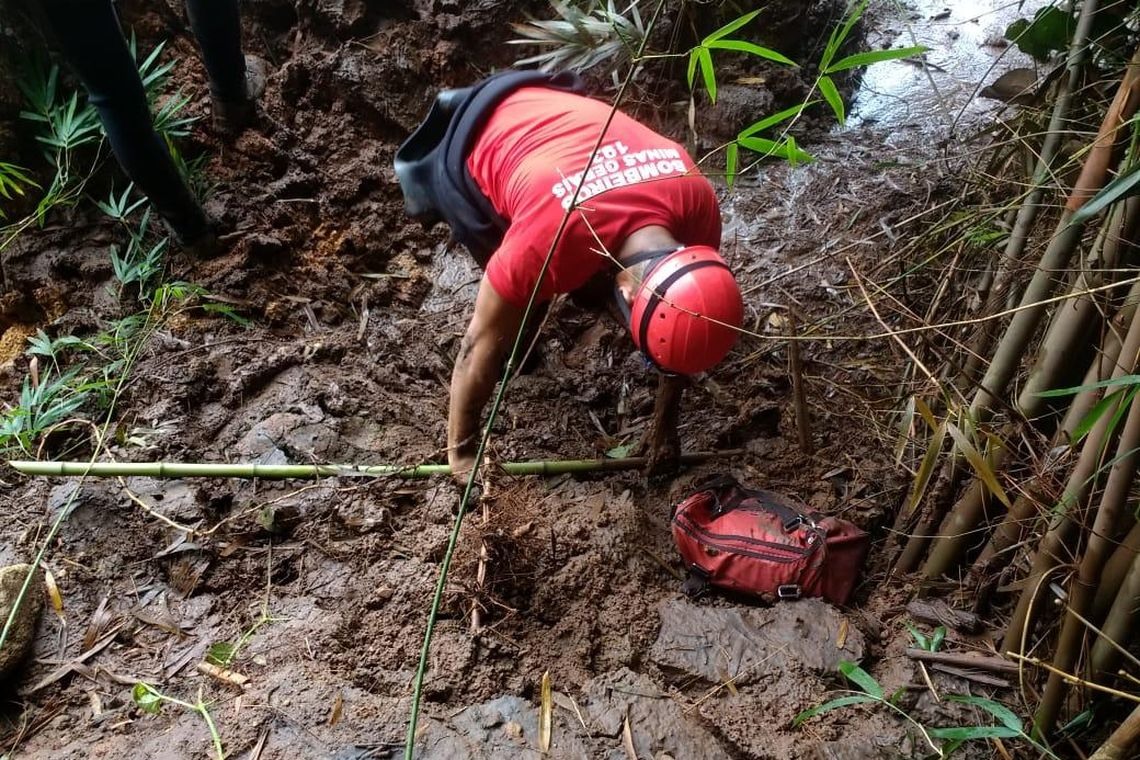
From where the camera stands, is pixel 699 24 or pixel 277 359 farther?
pixel 699 24

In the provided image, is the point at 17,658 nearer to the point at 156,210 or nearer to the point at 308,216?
the point at 156,210

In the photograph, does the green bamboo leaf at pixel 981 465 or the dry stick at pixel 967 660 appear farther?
the dry stick at pixel 967 660

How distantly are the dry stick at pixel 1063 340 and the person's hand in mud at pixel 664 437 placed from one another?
2.76 feet

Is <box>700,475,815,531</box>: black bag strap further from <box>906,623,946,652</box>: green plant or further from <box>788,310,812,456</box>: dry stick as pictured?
<box>906,623,946,652</box>: green plant

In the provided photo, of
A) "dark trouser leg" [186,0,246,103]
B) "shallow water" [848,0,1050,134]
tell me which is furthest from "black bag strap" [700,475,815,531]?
"dark trouser leg" [186,0,246,103]

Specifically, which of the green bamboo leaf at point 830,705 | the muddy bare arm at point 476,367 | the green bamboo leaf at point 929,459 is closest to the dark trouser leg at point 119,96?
the muddy bare arm at point 476,367

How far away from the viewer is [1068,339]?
1477 mm

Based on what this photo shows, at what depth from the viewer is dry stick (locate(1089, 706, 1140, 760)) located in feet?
3.58

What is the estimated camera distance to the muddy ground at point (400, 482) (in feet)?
5.49

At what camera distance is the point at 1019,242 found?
1729mm

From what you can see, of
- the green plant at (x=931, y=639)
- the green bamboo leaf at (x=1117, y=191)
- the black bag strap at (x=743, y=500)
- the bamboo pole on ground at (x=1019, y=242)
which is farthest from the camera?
the black bag strap at (x=743, y=500)

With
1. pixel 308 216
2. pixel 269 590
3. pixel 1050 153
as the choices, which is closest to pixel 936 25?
pixel 1050 153

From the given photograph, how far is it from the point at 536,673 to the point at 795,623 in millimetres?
710

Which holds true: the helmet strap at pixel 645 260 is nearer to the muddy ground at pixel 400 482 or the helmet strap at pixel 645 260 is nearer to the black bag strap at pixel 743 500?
the muddy ground at pixel 400 482
